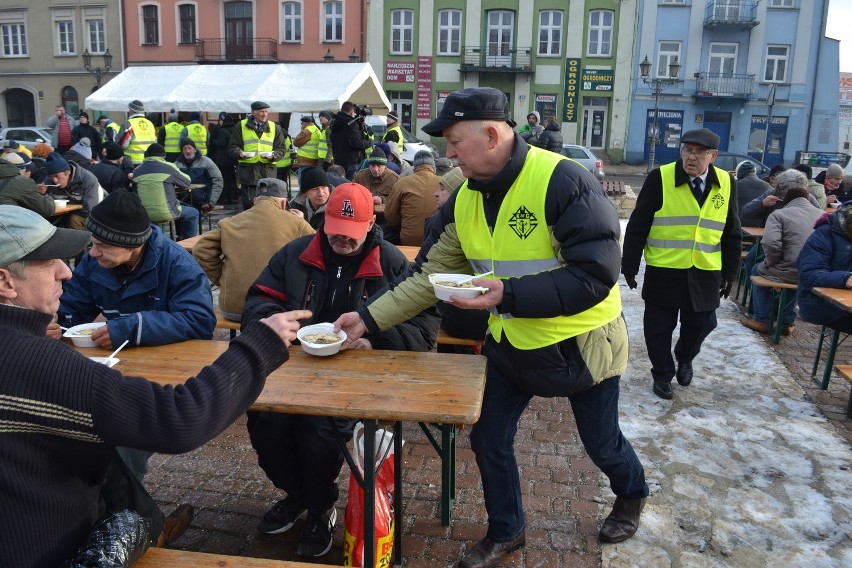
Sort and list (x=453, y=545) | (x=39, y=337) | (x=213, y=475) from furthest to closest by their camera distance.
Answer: (x=213, y=475) < (x=453, y=545) < (x=39, y=337)

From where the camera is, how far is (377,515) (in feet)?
9.27

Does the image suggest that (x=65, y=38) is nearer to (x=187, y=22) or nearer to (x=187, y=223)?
(x=187, y=22)

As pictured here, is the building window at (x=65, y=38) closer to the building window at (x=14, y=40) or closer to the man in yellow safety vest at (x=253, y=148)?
the building window at (x=14, y=40)

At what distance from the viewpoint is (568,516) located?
3.49 m

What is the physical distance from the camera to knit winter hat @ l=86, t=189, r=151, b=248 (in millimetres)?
3008

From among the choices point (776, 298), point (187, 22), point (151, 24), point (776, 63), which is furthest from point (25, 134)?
point (776, 63)

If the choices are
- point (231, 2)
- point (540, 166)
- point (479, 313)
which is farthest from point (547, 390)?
point (231, 2)

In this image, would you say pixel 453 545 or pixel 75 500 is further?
pixel 453 545

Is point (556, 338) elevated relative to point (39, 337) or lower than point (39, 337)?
lower

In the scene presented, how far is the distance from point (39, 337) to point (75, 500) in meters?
0.43

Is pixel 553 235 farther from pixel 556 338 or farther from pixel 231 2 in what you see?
pixel 231 2

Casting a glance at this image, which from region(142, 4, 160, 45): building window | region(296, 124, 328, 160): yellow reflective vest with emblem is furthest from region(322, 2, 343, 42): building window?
region(296, 124, 328, 160): yellow reflective vest with emblem

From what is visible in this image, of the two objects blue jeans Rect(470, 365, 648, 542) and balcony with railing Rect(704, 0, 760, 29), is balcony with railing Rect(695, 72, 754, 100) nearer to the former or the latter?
balcony with railing Rect(704, 0, 760, 29)

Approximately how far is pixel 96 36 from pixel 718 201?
37.4 m
